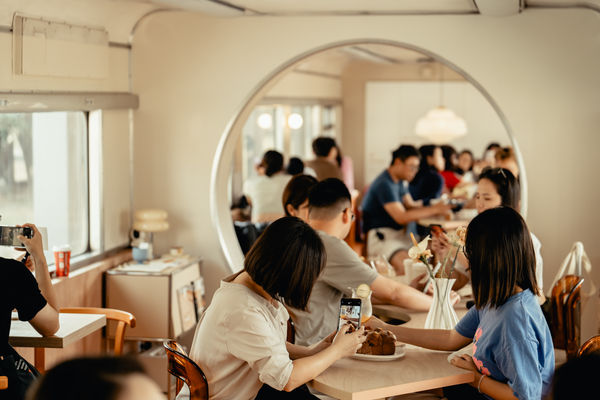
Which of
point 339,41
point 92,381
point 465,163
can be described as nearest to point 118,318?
point 339,41

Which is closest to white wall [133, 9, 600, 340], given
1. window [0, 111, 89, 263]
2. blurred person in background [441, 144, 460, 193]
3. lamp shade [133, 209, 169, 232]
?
lamp shade [133, 209, 169, 232]

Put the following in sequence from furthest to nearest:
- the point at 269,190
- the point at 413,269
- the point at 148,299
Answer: the point at 269,190, the point at 148,299, the point at 413,269

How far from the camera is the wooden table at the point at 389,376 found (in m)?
2.69

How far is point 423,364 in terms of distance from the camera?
2.97 meters

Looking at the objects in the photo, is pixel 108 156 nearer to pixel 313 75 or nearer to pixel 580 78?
pixel 580 78

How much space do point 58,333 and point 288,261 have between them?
126 centimetres

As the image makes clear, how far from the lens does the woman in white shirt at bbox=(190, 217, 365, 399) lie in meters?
2.55

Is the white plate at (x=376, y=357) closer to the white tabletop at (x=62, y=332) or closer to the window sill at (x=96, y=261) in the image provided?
the white tabletop at (x=62, y=332)

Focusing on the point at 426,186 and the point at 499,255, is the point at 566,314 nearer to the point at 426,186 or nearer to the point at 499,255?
the point at 499,255

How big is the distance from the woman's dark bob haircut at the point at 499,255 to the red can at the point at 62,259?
246cm

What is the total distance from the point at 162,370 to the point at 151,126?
1.61m

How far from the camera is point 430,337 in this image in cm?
316

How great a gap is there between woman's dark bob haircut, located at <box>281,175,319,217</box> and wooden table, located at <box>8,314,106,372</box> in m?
1.26

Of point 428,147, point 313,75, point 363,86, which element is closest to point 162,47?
point 428,147
